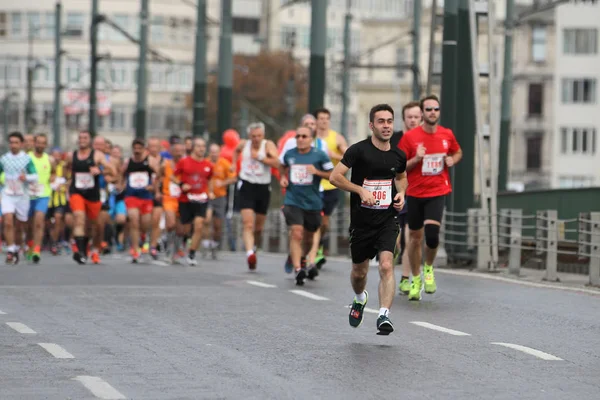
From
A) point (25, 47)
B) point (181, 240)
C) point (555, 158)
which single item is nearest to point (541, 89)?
point (555, 158)

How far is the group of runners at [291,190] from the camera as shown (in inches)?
588

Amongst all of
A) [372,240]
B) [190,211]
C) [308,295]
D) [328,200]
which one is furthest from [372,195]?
[190,211]

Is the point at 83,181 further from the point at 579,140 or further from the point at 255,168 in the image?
the point at 579,140

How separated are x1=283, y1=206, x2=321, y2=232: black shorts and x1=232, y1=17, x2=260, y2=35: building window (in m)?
106

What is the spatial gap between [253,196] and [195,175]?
3417 millimetres

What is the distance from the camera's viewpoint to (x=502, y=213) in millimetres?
25844

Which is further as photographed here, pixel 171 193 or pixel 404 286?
pixel 171 193

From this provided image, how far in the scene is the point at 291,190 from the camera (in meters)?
22.3

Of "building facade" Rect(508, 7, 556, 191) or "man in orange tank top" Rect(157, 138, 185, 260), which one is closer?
"man in orange tank top" Rect(157, 138, 185, 260)

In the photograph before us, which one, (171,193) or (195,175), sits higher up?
(195,175)

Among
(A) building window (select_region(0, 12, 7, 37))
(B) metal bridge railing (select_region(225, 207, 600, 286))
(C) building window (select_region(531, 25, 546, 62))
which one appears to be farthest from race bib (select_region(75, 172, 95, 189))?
(A) building window (select_region(0, 12, 7, 37))

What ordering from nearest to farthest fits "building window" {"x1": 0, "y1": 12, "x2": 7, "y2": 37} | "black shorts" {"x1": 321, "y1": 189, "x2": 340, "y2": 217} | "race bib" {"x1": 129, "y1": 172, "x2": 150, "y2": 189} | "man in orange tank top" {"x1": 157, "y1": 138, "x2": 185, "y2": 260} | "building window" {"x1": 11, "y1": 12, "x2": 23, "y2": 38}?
1. "black shorts" {"x1": 321, "y1": 189, "x2": 340, "y2": 217}
2. "race bib" {"x1": 129, "y1": 172, "x2": 150, "y2": 189}
3. "man in orange tank top" {"x1": 157, "y1": 138, "x2": 185, "y2": 260}
4. "building window" {"x1": 11, "y1": 12, "x2": 23, "y2": 38}
5. "building window" {"x1": 0, "y1": 12, "x2": 7, "y2": 37}

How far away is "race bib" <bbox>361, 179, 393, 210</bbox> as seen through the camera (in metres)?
14.9

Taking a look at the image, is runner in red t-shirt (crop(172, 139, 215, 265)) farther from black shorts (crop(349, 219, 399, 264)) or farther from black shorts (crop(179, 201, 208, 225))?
black shorts (crop(349, 219, 399, 264))
